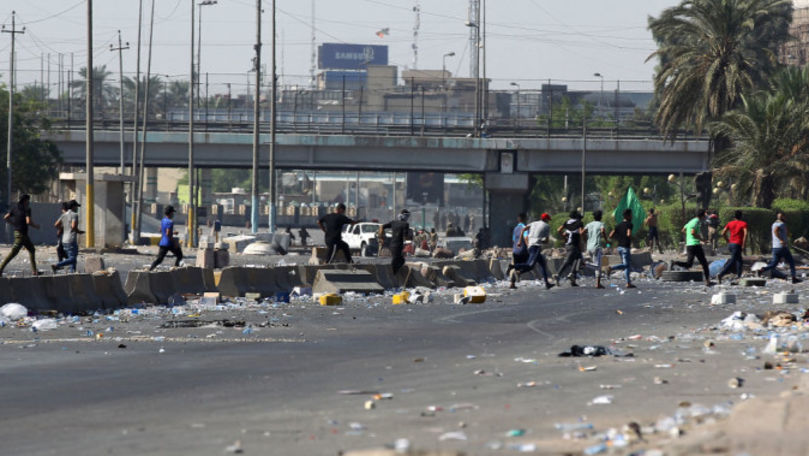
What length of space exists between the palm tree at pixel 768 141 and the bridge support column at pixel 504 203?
16.1 meters

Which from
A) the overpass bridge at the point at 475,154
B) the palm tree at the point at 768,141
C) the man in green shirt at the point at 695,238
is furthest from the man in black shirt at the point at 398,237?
the overpass bridge at the point at 475,154

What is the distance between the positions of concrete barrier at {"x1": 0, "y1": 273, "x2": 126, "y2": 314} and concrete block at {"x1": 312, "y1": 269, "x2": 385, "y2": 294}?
542 centimetres

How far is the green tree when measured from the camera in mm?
70312

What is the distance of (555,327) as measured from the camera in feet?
57.1

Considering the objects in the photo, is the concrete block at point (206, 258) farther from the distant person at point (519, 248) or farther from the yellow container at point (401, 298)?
the yellow container at point (401, 298)

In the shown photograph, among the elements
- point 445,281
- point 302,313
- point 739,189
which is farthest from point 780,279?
point 739,189

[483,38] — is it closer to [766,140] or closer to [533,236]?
[766,140]

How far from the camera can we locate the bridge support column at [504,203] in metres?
69.5

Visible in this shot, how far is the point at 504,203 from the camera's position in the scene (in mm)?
70875

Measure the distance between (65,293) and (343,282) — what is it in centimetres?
738

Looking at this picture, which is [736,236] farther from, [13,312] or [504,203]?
[504,203]

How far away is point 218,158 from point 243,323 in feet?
174

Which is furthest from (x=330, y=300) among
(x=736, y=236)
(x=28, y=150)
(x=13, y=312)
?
(x=28, y=150)

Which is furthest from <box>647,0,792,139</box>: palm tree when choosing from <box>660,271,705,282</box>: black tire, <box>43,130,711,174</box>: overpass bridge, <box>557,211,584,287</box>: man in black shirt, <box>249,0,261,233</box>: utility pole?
<box>557,211,584,287</box>: man in black shirt
